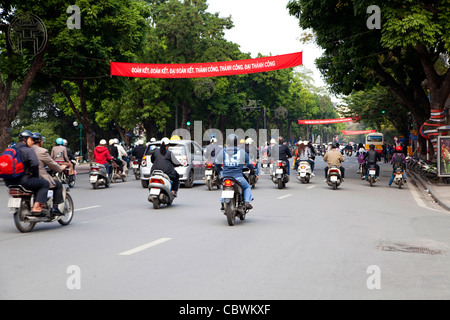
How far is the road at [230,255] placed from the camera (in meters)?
5.65

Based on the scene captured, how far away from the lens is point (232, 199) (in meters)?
10.7

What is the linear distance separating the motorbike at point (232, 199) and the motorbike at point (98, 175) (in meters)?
10.5

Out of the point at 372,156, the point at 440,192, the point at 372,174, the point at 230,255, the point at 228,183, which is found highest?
the point at 372,156

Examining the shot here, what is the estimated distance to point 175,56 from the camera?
2012 inches

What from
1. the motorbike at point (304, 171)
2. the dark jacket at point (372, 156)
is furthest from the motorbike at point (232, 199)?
the dark jacket at point (372, 156)

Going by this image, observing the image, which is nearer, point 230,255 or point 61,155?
point 230,255

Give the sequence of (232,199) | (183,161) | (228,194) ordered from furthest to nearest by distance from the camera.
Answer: (183,161)
(232,199)
(228,194)

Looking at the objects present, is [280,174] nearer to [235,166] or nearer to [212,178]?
[212,178]

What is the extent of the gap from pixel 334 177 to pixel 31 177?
1272cm

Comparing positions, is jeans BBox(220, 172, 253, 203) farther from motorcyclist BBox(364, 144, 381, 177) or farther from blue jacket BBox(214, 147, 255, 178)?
motorcyclist BBox(364, 144, 381, 177)

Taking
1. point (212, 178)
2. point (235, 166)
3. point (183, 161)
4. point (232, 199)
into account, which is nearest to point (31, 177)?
point (232, 199)

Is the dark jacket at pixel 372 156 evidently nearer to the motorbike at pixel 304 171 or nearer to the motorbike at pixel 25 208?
the motorbike at pixel 304 171

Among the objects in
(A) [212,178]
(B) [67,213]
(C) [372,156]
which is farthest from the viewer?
(C) [372,156]

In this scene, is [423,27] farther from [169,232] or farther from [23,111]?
[23,111]
